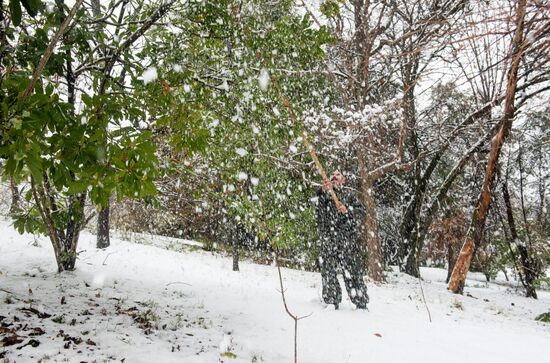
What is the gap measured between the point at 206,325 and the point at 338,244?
9.01 feet

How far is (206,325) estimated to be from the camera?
506cm

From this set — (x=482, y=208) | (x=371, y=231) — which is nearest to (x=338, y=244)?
(x=371, y=231)

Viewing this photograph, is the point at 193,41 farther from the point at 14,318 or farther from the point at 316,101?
the point at 316,101

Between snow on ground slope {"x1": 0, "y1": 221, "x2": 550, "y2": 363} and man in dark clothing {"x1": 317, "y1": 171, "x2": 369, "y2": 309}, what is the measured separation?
340mm

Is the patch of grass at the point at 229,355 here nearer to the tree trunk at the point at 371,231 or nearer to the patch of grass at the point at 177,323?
the patch of grass at the point at 177,323

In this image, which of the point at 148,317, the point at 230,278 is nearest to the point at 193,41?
the point at 148,317

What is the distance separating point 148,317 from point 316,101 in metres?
9.68

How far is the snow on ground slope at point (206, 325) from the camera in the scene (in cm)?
398

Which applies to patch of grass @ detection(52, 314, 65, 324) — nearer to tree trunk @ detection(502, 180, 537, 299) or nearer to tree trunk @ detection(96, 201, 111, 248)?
tree trunk @ detection(96, 201, 111, 248)

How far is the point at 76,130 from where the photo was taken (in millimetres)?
2846

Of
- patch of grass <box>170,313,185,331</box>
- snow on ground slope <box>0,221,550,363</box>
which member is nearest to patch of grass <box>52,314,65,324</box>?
snow on ground slope <box>0,221,550,363</box>

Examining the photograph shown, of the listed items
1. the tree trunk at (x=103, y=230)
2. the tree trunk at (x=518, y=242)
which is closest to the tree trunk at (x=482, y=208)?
the tree trunk at (x=518, y=242)

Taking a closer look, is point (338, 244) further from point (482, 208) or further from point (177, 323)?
point (482, 208)

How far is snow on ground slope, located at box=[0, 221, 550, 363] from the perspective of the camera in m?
3.98
